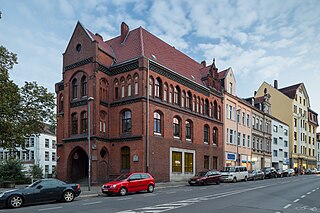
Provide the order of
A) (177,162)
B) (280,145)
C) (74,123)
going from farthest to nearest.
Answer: (280,145) → (177,162) → (74,123)

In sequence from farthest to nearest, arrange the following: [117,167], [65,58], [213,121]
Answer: [213,121] → [65,58] → [117,167]

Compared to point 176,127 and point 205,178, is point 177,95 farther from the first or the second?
point 205,178

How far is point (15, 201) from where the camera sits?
16047 millimetres

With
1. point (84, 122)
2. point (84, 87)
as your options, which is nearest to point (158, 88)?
point (84, 87)

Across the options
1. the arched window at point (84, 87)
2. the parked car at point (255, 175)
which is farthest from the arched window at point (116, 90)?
the parked car at point (255, 175)

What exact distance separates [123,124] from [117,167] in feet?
13.9

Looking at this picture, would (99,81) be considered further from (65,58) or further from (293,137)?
(293,137)

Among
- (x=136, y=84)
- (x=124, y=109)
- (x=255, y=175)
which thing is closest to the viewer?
(x=136, y=84)

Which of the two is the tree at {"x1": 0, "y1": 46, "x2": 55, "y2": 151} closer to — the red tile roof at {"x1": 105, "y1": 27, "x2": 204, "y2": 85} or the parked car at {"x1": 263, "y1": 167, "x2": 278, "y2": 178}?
the red tile roof at {"x1": 105, "y1": 27, "x2": 204, "y2": 85}

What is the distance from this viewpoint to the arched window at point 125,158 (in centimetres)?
3239

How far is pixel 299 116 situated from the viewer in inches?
3091

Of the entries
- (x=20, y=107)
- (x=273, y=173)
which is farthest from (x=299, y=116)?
(x=20, y=107)

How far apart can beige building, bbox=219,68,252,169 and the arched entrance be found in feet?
66.5

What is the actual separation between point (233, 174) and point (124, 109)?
14.2m
